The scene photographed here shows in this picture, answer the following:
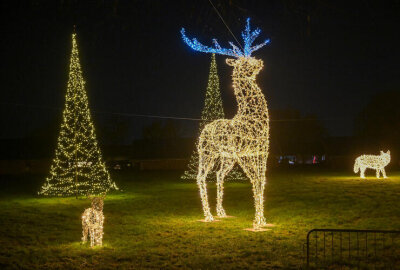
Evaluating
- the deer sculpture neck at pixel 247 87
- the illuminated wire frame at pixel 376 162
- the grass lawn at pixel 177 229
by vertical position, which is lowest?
the grass lawn at pixel 177 229

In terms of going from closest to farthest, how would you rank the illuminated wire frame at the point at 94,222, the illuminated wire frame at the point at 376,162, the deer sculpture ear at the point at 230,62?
1. the illuminated wire frame at the point at 94,222
2. the deer sculpture ear at the point at 230,62
3. the illuminated wire frame at the point at 376,162

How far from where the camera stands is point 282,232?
35.1 ft

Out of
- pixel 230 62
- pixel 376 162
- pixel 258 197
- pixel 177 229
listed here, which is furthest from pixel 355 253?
pixel 376 162

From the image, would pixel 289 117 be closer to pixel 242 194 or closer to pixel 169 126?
pixel 169 126

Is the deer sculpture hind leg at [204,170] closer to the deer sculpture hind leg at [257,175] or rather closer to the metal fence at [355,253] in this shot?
the deer sculpture hind leg at [257,175]

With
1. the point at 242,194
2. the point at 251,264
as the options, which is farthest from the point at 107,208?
the point at 251,264

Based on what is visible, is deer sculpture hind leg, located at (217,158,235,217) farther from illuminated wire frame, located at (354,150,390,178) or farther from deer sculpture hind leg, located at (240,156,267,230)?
illuminated wire frame, located at (354,150,390,178)

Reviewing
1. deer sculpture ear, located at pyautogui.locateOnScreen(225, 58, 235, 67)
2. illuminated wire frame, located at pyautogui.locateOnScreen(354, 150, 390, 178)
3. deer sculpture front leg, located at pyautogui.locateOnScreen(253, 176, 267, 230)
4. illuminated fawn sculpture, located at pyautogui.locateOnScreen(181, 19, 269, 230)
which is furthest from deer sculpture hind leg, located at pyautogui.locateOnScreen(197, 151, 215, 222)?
illuminated wire frame, located at pyautogui.locateOnScreen(354, 150, 390, 178)

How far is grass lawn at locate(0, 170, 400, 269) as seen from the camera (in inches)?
324

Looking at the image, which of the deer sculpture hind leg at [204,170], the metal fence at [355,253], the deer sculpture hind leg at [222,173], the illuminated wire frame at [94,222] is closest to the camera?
the metal fence at [355,253]

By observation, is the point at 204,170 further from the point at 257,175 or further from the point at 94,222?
the point at 94,222

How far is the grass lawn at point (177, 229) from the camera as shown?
324 inches

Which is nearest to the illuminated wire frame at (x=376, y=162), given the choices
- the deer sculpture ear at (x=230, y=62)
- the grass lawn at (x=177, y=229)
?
the grass lawn at (x=177, y=229)

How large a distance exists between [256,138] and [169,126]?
56.8 metres
